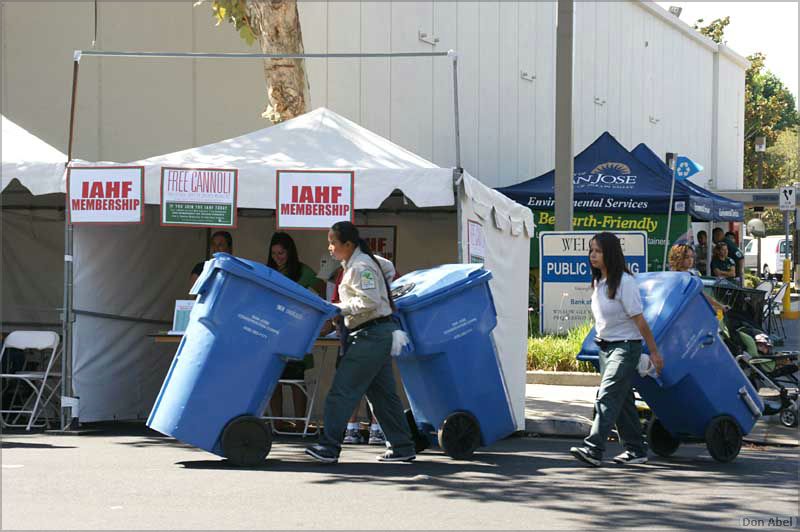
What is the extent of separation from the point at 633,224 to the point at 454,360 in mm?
13349

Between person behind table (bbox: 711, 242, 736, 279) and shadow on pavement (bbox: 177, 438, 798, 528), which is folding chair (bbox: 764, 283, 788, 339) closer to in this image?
person behind table (bbox: 711, 242, 736, 279)

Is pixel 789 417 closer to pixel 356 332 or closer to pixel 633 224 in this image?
pixel 356 332

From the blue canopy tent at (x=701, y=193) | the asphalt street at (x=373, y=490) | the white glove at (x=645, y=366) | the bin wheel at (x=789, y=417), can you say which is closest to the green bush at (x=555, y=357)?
the bin wheel at (x=789, y=417)

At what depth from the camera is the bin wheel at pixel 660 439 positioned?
9.41m

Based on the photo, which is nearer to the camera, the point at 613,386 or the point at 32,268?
the point at 613,386

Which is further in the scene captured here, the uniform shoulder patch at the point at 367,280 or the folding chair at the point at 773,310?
the folding chair at the point at 773,310

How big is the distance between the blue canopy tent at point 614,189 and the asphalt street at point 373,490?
37.7 ft

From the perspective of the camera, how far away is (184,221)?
10289mm

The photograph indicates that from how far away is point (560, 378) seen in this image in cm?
1476

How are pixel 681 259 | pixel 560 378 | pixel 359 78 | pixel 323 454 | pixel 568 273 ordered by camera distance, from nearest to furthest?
pixel 323 454 < pixel 681 259 < pixel 560 378 < pixel 568 273 < pixel 359 78

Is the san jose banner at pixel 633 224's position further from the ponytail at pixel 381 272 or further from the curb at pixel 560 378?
the ponytail at pixel 381 272

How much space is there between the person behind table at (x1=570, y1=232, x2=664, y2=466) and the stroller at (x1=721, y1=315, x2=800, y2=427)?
2.71m

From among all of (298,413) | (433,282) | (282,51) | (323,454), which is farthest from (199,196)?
(282,51)

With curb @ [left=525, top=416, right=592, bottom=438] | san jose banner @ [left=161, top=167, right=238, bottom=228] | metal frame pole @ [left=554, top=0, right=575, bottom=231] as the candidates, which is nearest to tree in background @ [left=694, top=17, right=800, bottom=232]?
metal frame pole @ [left=554, top=0, right=575, bottom=231]
